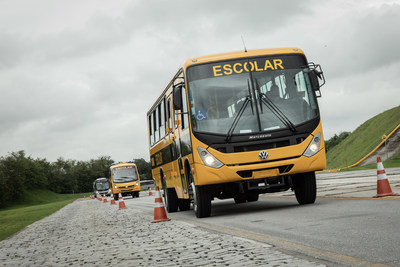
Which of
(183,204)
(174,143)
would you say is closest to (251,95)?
(174,143)

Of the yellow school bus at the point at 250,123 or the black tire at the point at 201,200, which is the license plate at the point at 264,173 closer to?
the yellow school bus at the point at 250,123

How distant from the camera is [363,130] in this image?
61.1 metres

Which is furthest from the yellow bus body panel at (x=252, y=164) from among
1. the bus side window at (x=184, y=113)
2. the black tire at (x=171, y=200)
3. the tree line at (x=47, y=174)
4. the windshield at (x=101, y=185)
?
the tree line at (x=47, y=174)

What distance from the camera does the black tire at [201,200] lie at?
36.4ft

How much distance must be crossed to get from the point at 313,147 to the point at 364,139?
4767cm

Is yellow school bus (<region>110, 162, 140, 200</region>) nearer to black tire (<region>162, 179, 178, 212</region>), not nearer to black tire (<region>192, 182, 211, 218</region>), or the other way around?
black tire (<region>162, 179, 178, 212</region>)

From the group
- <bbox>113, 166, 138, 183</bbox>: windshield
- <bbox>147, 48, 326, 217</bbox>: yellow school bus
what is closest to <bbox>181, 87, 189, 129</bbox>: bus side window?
<bbox>147, 48, 326, 217</bbox>: yellow school bus

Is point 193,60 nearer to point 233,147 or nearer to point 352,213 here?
point 233,147

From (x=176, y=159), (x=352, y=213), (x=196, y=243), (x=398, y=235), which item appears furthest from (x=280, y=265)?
(x=176, y=159)

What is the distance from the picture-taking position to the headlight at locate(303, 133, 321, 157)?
35.0ft

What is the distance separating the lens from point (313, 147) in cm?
1071

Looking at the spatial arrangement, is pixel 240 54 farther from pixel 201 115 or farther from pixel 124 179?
pixel 124 179

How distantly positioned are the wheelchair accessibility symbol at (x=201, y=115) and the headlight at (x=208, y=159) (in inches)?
25.8

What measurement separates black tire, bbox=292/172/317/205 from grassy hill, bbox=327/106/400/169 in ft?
129
